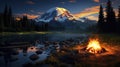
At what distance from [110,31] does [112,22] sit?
4249 millimetres

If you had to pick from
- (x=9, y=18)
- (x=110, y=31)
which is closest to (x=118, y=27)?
(x=110, y=31)

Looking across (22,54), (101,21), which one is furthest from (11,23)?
(22,54)

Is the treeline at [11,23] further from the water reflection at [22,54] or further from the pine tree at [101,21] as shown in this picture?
the water reflection at [22,54]

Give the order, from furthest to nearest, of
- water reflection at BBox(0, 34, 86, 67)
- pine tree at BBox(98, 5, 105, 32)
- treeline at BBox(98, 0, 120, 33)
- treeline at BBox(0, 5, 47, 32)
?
1. treeline at BBox(0, 5, 47, 32)
2. pine tree at BBox(98, 5, 105, 32)
3. treeline at BBox(98, 0, 120, 33)
4. water reflection at BBox(0, 34, 86, 67)

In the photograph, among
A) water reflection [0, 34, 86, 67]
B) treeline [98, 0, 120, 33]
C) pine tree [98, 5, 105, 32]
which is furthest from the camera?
pine tree [98, 5, 105, 32]

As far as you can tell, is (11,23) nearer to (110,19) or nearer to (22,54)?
(110,19)

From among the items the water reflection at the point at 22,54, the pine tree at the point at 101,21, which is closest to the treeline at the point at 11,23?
the pine tree at the point at 101,21

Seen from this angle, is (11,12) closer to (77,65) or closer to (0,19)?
(0,19)

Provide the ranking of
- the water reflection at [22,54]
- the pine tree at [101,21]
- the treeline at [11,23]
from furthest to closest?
the treeline at [11,23]
the pine tree at [101,21]
the water reflection at [22,54]

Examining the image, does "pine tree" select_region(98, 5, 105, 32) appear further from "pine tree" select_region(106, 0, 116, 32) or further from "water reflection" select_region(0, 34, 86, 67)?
"water reflection" select_region(0, 34, 86, 67)

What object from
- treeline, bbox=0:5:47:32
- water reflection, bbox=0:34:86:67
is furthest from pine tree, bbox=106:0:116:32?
treeline, bbox=0:5:47:32

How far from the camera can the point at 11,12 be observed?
5098 inches

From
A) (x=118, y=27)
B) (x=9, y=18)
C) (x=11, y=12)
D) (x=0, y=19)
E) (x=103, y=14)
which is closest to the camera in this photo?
(x=118, y=27)

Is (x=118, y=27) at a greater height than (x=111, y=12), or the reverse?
(x=111, y=12)
